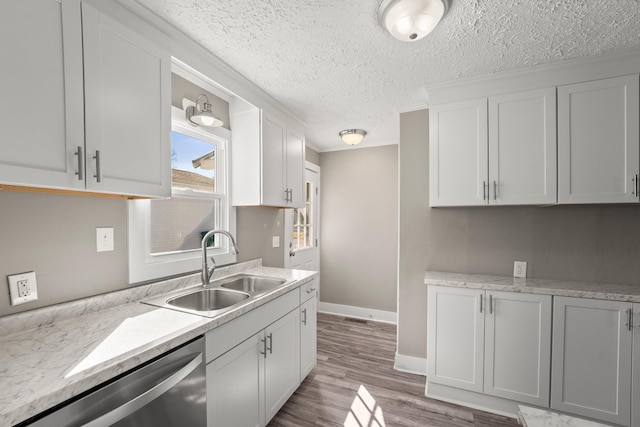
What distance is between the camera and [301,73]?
2.02 m

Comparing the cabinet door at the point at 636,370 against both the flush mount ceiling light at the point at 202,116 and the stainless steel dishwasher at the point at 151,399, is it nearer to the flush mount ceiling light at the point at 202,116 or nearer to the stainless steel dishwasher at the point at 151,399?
the stainless steel dishwasher at the point at 151,399

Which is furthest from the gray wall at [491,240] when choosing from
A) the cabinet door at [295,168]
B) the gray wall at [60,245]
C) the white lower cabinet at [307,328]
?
the gray wall at [60,245]

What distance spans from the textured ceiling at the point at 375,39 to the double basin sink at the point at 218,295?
1582 mm

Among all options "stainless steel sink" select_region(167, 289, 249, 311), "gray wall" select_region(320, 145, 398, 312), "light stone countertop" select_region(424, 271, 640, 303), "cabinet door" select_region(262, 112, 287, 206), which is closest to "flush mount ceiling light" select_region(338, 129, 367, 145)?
"gray wall" select_region(320, 145, 398, 312)

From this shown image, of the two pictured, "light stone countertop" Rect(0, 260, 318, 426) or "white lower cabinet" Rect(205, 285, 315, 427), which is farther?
"white lower cabinet" Rect(205, 285, 315, 427)

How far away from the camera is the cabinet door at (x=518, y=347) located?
1868 millimetres

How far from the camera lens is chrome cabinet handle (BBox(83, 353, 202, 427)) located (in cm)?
85

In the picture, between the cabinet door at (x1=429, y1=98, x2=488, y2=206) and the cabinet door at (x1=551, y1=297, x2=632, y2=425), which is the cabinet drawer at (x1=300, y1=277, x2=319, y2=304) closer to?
the cabinet door at (x1=429, y1=98, x2=488, y2=206)

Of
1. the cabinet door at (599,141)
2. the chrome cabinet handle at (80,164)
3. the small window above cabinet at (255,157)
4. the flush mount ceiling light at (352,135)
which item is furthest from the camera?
the flush mount ceiling light at (352,135)

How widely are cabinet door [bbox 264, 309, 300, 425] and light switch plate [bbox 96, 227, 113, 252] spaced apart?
1023mm

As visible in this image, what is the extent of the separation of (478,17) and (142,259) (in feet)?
7.74

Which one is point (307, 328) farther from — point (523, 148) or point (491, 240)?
point (523, 148)

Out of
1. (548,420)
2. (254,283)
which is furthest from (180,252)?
(548,420)

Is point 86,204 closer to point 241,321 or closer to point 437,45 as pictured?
point 241,321
